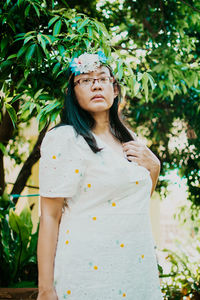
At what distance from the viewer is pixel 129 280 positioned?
1.34 m

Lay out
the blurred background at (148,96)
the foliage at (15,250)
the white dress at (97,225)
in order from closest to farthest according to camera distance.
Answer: the white dress at (97,225) → the blurred background at (148,96) → the foliage at (15,250)

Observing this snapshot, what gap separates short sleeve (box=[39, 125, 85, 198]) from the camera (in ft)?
4.45

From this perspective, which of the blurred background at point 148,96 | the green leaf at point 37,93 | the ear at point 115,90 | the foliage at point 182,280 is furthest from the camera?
the foliage at point 182,280

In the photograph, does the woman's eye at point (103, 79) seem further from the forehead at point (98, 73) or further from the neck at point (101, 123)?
the neck at point (101, 123)

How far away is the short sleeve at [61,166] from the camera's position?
1.36 m

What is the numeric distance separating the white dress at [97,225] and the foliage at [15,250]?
1.70 meters

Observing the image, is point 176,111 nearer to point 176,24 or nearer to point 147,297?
point 176,24

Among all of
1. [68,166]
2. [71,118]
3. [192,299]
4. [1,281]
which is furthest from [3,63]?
[192,299]

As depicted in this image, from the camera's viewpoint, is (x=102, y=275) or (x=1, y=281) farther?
(x=1, y=281)

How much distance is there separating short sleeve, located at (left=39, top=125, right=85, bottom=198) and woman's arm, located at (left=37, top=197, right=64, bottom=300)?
0.05 metres

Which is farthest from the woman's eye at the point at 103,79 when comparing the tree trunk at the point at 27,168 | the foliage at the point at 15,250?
the tree trunk at the point at 27,168

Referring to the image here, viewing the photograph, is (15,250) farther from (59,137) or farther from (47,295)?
(59,137)

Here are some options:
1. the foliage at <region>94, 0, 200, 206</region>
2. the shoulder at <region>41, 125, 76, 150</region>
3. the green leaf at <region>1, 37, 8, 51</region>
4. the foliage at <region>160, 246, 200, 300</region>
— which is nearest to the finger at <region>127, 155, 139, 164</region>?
the shoulder at <region>41, 125, 76, 150</region>

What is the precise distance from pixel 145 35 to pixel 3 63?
1823mm
